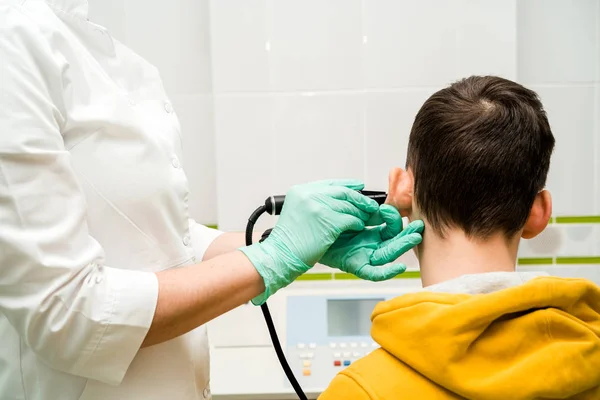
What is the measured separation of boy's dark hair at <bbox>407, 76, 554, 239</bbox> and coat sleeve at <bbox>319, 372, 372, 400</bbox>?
299mm

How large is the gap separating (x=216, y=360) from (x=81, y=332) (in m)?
0.93

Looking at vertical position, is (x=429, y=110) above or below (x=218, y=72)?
below

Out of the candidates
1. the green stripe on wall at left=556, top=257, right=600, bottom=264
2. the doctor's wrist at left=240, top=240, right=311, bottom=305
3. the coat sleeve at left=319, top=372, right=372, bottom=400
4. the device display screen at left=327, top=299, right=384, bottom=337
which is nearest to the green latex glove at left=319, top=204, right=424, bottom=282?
the doctor's wrist at left=240, top=240, right=311, bottom=305

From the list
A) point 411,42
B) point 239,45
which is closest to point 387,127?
point 411,42

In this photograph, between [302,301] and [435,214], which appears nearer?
[435,214]

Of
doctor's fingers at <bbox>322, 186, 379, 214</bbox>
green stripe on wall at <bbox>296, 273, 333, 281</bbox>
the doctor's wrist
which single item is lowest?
green stripe on wall at <bbox>296, 273, 333, 281</bbox>

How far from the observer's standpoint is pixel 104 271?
83 centimetres

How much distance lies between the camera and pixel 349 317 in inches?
65.2

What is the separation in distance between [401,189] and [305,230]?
0.65 feet

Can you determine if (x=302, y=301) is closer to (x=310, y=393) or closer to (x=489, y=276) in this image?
(x=310, y=393)

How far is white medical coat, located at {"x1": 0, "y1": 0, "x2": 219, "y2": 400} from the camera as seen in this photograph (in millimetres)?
748

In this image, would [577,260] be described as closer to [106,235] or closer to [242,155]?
[242,155]

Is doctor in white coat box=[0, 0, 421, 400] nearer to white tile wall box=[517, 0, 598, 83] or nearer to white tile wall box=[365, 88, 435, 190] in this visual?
white tile wall box=[365, 88, 435, 190]

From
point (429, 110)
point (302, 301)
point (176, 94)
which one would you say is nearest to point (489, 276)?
point (429, 110)
